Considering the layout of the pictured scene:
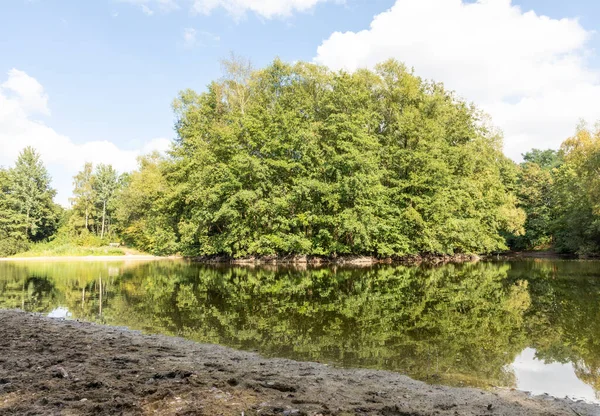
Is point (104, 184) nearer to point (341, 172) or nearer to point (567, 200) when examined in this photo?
point (341, 172)

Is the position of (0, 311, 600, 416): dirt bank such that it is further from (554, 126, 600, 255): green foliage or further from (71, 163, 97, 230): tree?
(71, 163, 97, 230): tree

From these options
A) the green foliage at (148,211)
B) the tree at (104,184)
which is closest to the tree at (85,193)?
the tree at (104,184)

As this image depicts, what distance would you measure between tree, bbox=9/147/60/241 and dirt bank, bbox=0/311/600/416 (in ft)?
218

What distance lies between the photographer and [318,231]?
124 feet

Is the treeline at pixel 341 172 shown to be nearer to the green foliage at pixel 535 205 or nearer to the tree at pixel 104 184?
the green foliage at pixel 535 205

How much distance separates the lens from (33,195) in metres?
64.9

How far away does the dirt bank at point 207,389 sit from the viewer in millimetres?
4387

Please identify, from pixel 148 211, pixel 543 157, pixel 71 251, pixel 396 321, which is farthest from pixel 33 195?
pixel 543 157

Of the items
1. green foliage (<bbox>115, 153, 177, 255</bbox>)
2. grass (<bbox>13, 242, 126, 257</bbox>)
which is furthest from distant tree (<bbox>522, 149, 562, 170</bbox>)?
grass (<bbox>13, 242, 126, 257</bbox>)

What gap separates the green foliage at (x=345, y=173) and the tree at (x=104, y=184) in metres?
34.1

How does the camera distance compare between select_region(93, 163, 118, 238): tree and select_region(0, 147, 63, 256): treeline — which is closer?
select_region(0, 147, 63, 256): treeline

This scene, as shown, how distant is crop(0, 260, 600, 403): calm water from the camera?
7047 mm

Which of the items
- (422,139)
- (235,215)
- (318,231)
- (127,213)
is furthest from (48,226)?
(422,139)

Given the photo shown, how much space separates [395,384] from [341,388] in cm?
91
